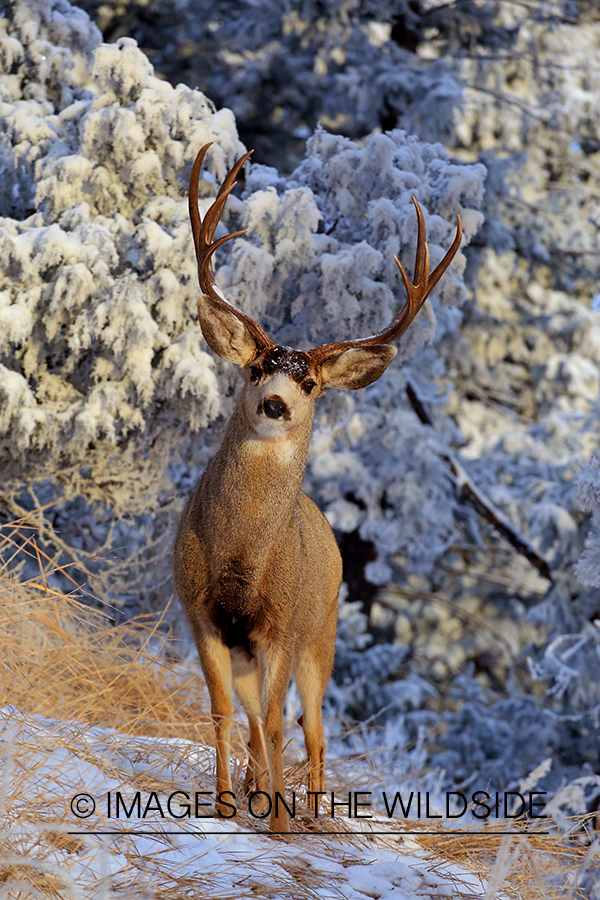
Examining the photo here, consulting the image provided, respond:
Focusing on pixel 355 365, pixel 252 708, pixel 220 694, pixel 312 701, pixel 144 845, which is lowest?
pixel 312 701

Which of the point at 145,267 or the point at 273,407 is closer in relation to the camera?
the point at 273,407

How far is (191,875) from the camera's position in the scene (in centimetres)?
273

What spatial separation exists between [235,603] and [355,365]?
1.11 metres

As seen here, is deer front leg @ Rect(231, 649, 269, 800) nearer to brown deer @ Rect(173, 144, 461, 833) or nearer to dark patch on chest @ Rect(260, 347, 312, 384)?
brown deer @ Rect(173, 144, 461, 833)

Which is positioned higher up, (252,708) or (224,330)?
(224,330)

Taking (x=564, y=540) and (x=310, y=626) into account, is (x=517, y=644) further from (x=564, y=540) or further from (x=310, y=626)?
(x=310, y=626)

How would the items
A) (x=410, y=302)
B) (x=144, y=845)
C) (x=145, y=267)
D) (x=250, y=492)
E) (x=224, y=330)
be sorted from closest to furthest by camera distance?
(x=144, y=845) → (x=250, y=492) → (x=224, y=330) → (x=410, y=302) → (x=145, y=267)

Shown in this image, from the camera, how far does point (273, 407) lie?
3.43m

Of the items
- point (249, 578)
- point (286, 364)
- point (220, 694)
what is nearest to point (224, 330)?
point (286, 364)

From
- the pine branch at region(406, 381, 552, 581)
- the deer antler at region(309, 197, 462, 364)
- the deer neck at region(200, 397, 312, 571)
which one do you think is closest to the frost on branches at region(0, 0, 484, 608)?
the deer antler at region(309, 197, 462, 364)

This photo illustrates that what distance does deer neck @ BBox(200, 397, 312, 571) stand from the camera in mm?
3471

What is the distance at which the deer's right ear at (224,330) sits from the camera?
368 cm

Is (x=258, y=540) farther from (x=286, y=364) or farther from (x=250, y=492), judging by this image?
(x=286, y=364)

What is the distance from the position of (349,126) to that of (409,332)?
24.9ft
